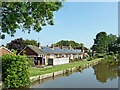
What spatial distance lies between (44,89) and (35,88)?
866 mm

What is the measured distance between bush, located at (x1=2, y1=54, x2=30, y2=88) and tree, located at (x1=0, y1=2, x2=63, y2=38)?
363cm

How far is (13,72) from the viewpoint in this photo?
11102mm

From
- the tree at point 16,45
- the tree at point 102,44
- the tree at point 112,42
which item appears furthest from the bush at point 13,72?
the tree at point 112,42

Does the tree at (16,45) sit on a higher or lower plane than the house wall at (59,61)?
higher

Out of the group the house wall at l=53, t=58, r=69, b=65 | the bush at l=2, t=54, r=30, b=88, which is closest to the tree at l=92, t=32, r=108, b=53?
the house wall at l=53, t=58, r=69, b=65

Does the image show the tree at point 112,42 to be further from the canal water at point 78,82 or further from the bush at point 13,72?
the bush at point 13,72

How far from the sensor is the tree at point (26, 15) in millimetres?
7227

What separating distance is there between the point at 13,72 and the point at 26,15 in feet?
18.0

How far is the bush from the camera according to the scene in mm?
11086

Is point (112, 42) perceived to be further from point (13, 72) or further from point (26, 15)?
point (26, 15)

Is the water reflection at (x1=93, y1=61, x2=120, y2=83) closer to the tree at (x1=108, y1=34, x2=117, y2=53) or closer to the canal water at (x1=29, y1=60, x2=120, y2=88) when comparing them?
the canal water at (x1=29, y1=60, x2=120, y2=88)

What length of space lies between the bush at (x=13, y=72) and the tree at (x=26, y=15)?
363 cm

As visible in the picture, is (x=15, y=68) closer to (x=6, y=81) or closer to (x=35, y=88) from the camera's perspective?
(x=6, y=81)

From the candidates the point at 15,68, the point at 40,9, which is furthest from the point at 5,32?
the point at 15,68
